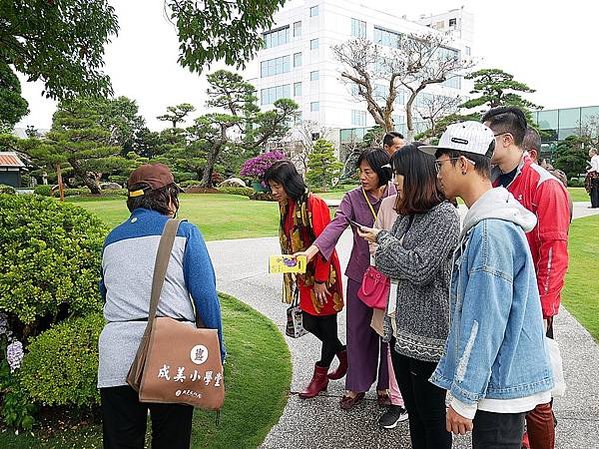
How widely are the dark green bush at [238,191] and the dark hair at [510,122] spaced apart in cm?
2437

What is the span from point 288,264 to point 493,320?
6.30 feet

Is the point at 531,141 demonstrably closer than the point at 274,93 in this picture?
Yes

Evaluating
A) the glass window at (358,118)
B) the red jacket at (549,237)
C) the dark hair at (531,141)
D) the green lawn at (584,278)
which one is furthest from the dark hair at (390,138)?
the glass window at (358,118)

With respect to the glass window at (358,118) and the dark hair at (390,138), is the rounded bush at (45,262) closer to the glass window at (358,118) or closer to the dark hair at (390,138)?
the dark hair at (390,138)

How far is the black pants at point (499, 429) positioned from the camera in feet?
6.11

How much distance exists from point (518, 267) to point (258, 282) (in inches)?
262

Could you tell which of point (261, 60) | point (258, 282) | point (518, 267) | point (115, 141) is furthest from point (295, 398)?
point (261, 60)

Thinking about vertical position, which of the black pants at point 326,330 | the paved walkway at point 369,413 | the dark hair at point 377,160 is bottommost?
the paved walkway at point 369,413

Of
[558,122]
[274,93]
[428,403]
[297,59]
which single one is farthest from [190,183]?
[428,403]

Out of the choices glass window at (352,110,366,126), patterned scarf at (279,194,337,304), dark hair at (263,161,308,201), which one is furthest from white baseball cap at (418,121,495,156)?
glass window at (352,110,366,126)

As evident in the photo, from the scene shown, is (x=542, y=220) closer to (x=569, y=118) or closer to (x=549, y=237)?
(x=549, y=237)

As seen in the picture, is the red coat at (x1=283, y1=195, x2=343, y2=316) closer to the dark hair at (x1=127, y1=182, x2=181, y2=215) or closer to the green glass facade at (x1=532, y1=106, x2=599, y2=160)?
the dark hair at (x1=127, y1=182, x2=181, y2=215)

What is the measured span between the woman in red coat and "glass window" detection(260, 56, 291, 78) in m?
50.7

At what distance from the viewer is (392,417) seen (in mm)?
3566
